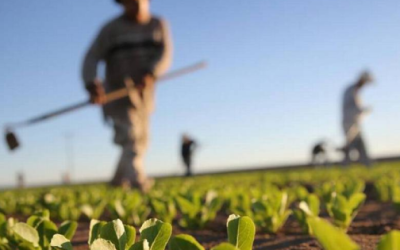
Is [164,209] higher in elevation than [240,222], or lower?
lower

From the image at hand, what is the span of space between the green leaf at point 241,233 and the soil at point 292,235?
0.61 metres

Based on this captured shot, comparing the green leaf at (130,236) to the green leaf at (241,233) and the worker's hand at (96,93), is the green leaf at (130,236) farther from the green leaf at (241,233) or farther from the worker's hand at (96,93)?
the worker's hand at (96,93)

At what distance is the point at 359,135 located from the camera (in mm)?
12211

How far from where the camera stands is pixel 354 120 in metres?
11.9

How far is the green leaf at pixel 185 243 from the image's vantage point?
1138 mm

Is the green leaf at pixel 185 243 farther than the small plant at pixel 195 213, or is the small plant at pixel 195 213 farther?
the small plant at pixel 195 213

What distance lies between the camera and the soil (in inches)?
Result: 76.1

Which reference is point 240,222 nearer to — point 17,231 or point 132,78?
point 17,231

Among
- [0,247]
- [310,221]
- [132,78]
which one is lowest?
[0,247]

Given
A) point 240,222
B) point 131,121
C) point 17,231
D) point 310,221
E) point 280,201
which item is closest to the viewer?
point 310,221

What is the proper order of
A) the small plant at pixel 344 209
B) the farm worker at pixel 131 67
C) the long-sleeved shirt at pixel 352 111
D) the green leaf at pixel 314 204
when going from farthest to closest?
1. the long-sleeved shirt at pixel 352 111
2. the farm worker at pixel 131 67
3. the green leaf at pixel 314 204
4. the small plant at pixel 344 209

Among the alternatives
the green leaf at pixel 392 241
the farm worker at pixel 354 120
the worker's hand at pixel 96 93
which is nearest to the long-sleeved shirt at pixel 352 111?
the farm worker at pixel 354 120

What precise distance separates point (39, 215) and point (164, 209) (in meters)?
1.08

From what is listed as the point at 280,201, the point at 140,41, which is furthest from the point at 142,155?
the point at 280,201
